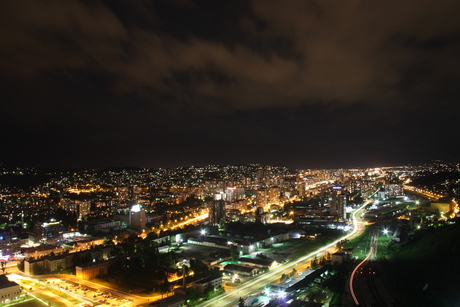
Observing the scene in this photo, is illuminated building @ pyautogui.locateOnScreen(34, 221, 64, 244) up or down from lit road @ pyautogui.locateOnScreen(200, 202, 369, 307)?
up

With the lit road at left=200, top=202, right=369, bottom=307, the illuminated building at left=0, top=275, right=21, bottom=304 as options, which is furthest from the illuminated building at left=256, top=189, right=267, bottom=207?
the illuminated building at left=0, top=275, right=21, bottom=304

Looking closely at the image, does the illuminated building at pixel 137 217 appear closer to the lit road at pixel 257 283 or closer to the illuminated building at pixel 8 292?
the illuminated building at pixel 8 292

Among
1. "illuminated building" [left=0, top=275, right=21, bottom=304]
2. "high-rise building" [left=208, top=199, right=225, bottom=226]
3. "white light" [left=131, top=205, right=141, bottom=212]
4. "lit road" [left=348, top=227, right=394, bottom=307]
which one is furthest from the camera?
"high-rise building" [left=208, top=199, right=225, bottom=226]

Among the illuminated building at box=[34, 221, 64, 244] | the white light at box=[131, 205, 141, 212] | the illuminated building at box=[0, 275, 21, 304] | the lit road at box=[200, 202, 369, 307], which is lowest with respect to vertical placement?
the lit road at box=[200, 202, 369, 307]

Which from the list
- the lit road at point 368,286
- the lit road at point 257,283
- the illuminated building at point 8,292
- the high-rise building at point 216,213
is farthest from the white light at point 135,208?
the lit road at point 368,286

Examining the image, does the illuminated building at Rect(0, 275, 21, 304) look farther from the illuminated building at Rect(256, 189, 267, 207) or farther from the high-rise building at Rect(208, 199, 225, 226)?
the illuminated building at Rect(256, 189, 267, 207)

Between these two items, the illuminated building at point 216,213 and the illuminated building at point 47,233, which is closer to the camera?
the illuminated building at point 47,233

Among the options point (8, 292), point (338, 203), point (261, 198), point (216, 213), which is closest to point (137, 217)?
point (216, 213)

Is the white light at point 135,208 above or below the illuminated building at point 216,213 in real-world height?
above

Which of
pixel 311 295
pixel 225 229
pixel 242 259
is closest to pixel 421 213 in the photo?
pixel 225 229

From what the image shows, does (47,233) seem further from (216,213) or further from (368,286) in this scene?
(368,286)

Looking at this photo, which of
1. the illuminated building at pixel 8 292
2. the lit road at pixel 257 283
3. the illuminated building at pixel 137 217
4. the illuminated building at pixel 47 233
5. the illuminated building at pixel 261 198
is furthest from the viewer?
the illuminated building at pixel 261 198
